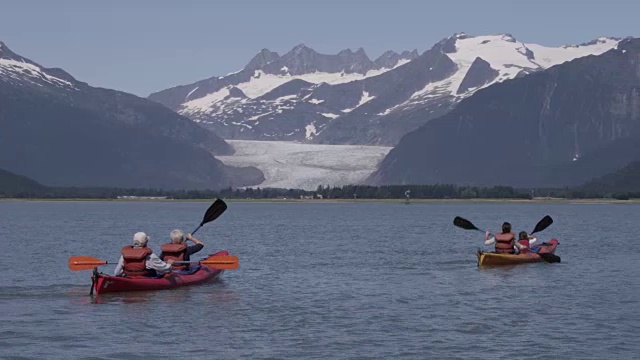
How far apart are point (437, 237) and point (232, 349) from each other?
214 ft

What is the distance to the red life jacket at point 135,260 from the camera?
50188 millimetres

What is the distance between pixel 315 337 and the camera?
135 ft

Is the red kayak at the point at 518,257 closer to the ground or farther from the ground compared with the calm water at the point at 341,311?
farther from the ground

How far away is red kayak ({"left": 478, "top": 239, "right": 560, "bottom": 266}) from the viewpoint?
213 feet

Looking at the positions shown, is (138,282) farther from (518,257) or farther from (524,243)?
(524,243)

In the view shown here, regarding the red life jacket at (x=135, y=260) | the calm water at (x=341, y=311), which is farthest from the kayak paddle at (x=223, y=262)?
the red life jacket at (x=135, y=260)

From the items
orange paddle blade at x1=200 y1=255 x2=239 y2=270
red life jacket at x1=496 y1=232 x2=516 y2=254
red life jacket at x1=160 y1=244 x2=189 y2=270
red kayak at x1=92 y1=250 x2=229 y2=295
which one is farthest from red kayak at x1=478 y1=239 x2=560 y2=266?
red life jacket at x1=160 y1=244 x2=189 y2=270

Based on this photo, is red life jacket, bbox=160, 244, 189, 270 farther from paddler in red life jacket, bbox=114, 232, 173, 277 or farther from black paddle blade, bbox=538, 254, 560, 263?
black paddle blade, bbox=538, 254, 560, 263

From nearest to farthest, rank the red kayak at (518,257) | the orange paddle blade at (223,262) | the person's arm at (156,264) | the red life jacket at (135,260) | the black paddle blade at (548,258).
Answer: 1. the red life jacket at (135,260)
2. the person's arm at (156,264)
3. the orange paddle blade at (223,262)
4. the red kayak at (518,257)
5. the black paddle blade at (548,258)

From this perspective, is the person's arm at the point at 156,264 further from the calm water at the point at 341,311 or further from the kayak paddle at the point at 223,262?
the kayak paddle at the point at 223,262

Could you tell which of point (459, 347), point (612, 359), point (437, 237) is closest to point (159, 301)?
point (459, 347)

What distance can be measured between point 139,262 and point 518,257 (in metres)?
22.6

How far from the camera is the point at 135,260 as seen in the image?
165 ft

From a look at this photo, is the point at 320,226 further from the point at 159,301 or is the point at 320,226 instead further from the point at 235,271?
the point at 159,301
